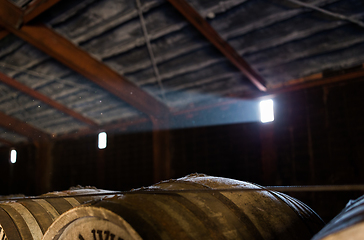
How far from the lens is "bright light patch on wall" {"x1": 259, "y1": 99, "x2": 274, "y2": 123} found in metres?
7.66

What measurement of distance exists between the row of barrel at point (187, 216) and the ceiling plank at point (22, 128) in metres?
10.8

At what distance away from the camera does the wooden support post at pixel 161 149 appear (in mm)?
9508

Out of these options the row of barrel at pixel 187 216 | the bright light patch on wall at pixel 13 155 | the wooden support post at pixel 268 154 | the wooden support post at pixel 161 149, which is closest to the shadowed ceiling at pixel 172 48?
the wooden support post at pixel 161 149

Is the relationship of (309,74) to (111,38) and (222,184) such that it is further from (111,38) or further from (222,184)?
(222,184)

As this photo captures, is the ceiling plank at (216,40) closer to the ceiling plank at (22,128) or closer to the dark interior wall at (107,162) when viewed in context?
the dark interior wall at (107,162)

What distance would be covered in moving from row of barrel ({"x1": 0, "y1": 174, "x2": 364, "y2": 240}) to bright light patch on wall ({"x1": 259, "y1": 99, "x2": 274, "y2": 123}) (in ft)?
19.1

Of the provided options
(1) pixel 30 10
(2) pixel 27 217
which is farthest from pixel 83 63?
(2) pixel 27 217

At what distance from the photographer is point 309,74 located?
23.0 ft

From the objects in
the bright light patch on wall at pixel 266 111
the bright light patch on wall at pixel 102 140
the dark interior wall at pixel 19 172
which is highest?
the bright light patch on wall at pixel 266 111

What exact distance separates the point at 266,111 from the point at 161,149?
349 cm

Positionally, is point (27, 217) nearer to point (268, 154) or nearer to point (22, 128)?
point (268, 154)

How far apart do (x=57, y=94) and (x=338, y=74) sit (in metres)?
7.73

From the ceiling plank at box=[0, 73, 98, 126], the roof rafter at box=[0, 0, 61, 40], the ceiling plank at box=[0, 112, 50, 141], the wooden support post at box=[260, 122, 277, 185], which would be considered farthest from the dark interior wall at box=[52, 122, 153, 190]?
the roof rafter at box=[0, 0, 61, 40]

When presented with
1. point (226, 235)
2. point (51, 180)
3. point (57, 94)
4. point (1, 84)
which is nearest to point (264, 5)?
point (226, 235)
